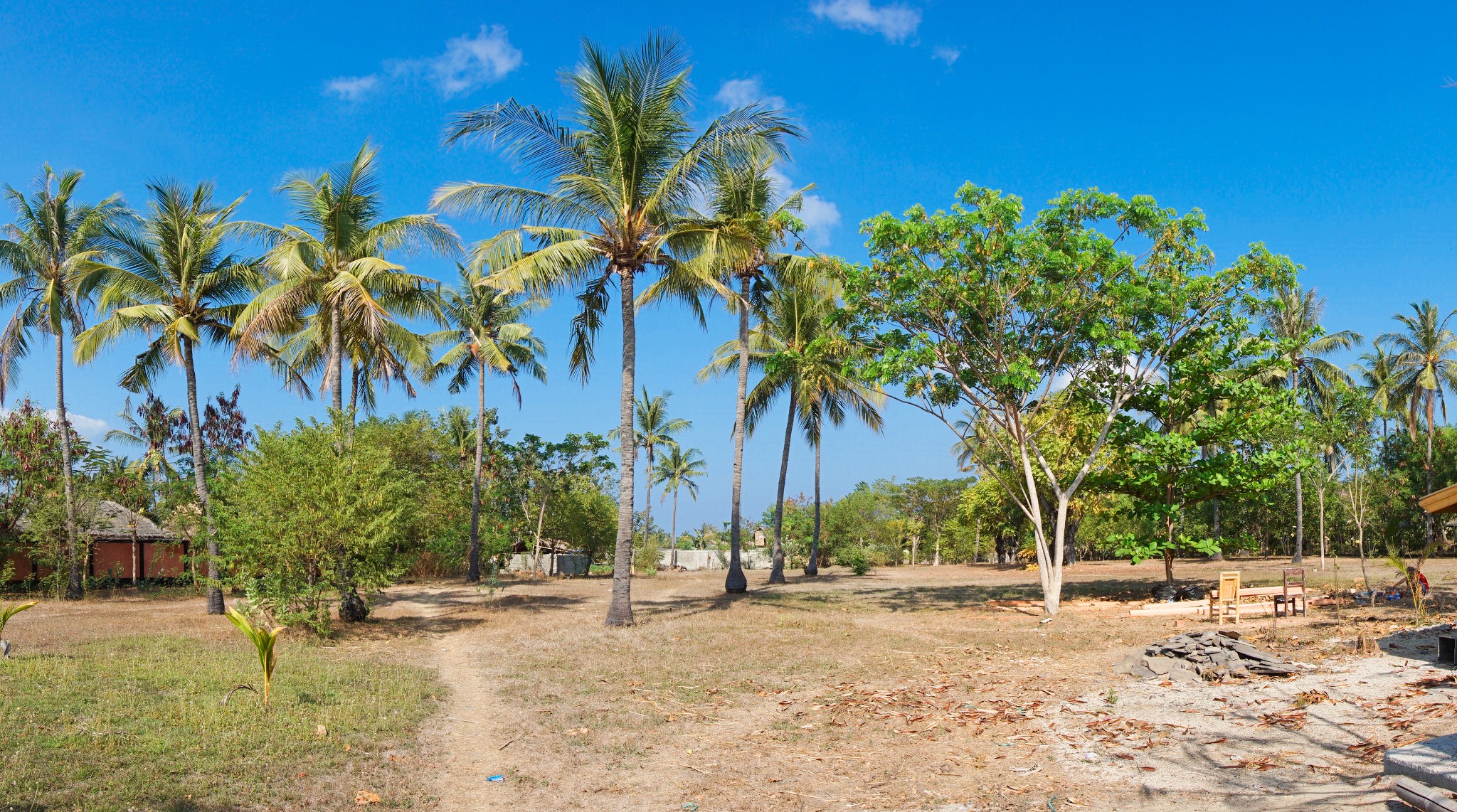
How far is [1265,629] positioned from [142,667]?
17.2 metres

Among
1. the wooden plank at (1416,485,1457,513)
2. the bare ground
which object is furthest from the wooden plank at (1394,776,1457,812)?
the wooden plank at (1416,485,1457,513)

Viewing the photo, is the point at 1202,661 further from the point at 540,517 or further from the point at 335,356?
the point at 540,517

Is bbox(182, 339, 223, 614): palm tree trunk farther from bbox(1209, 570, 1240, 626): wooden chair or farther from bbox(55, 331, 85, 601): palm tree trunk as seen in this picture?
bbox(1209, 570, 1240, 626): wooden chair

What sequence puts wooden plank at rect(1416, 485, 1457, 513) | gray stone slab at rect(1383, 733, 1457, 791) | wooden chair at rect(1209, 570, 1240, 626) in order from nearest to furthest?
1. gray stone slab at rect(1383, 733, 1457, 791)
2. wooden plank at rect(1416, 485, 1457, 513)
3. wooden chair at rect(1209, 570, 1240, 626)

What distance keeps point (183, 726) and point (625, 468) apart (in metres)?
9.74

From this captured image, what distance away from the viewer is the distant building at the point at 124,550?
2681 centimetres

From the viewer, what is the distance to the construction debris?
10000mm

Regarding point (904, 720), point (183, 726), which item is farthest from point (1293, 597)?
point (183, 726)

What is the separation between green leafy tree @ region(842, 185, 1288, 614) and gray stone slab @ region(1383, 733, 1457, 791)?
11.6 m

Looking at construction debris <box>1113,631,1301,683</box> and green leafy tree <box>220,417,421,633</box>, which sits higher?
green leafy tree <box>220,417,421,633</box>

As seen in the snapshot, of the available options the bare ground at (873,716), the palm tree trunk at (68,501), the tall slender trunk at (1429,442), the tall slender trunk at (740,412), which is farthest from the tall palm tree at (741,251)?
the tall slender trunk at (1429,442)

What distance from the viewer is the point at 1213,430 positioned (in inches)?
760

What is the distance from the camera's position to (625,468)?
659 inches

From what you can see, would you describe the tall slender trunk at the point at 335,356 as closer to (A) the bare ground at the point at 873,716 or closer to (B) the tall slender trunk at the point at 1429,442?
(A) the bare ground at the point at 873,716
